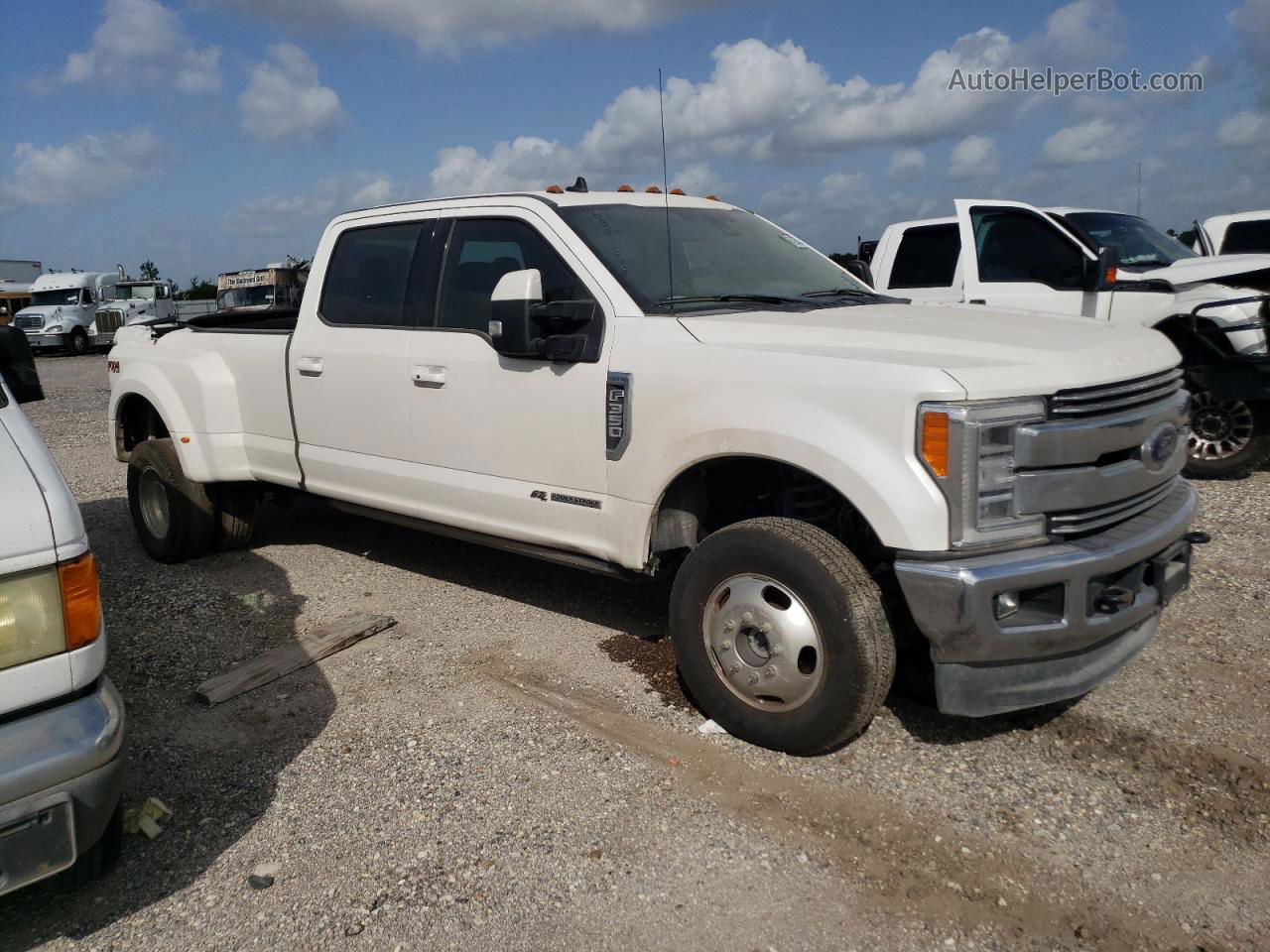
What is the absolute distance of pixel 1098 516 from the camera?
127 inches

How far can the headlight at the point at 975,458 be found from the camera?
2984 mm

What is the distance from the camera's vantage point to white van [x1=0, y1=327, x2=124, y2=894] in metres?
2.39

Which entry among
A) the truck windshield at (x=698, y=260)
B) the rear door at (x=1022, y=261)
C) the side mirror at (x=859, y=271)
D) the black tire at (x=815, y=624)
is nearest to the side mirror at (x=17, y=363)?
the truck windshield at (x=698, y=260)

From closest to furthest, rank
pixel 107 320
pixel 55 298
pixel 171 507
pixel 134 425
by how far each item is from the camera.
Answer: pixel 171 507, pixel 134 425, pixel 107 320, pixel 55 298

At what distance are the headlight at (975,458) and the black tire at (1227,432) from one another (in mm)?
5290

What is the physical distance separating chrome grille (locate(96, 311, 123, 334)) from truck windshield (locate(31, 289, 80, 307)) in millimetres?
1336

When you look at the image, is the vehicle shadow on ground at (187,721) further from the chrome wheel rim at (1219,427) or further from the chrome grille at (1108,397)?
the chrome wheel rim at (1219,427)

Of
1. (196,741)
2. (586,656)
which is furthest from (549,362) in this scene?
(196,741)

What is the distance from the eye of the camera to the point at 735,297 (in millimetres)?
4172

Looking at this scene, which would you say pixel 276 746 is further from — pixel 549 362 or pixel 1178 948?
pixel 1178 948

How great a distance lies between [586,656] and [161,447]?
324 centimetres

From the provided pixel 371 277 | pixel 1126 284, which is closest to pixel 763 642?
pixel 371 277

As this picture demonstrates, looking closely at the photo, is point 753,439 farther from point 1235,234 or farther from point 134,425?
point 1235,234

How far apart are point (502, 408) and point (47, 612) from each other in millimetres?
2107
